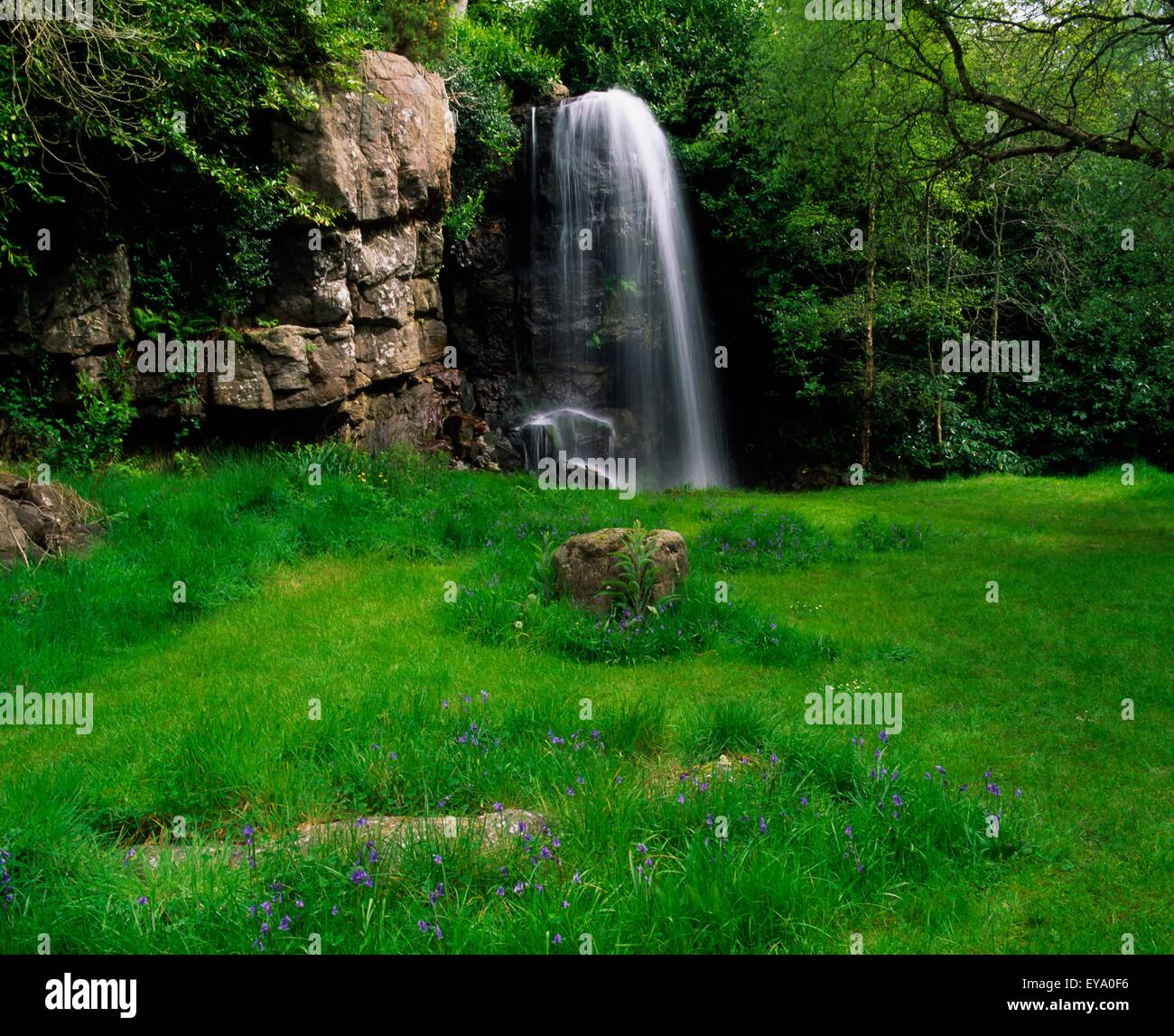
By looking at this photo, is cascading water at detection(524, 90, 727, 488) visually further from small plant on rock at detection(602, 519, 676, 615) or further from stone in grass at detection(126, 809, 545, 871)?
stone in grass at detection(126, 809, 545, 871)

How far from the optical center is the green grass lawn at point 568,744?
3.43 meters

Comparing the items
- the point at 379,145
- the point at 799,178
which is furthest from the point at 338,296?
the point at 799,178

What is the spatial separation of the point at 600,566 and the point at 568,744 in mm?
3028

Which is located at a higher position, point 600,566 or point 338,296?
point 338,296

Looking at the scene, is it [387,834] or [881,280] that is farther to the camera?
[881,280]

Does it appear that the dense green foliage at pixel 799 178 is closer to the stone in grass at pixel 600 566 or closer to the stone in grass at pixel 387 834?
the stone in grass at pixel 600 566

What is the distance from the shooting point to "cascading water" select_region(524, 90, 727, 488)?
18.5 meters

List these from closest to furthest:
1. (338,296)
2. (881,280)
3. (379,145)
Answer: (338,296) → (379,145) → (881,280)

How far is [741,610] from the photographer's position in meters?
7.59

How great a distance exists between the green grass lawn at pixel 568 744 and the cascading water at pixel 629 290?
29.2 feet

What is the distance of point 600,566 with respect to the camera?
7.79 m

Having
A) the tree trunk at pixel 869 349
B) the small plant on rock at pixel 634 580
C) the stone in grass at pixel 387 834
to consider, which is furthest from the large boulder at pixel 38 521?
the tree trunk at pixel 869 349

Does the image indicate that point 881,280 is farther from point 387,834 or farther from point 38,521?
point 387,834
